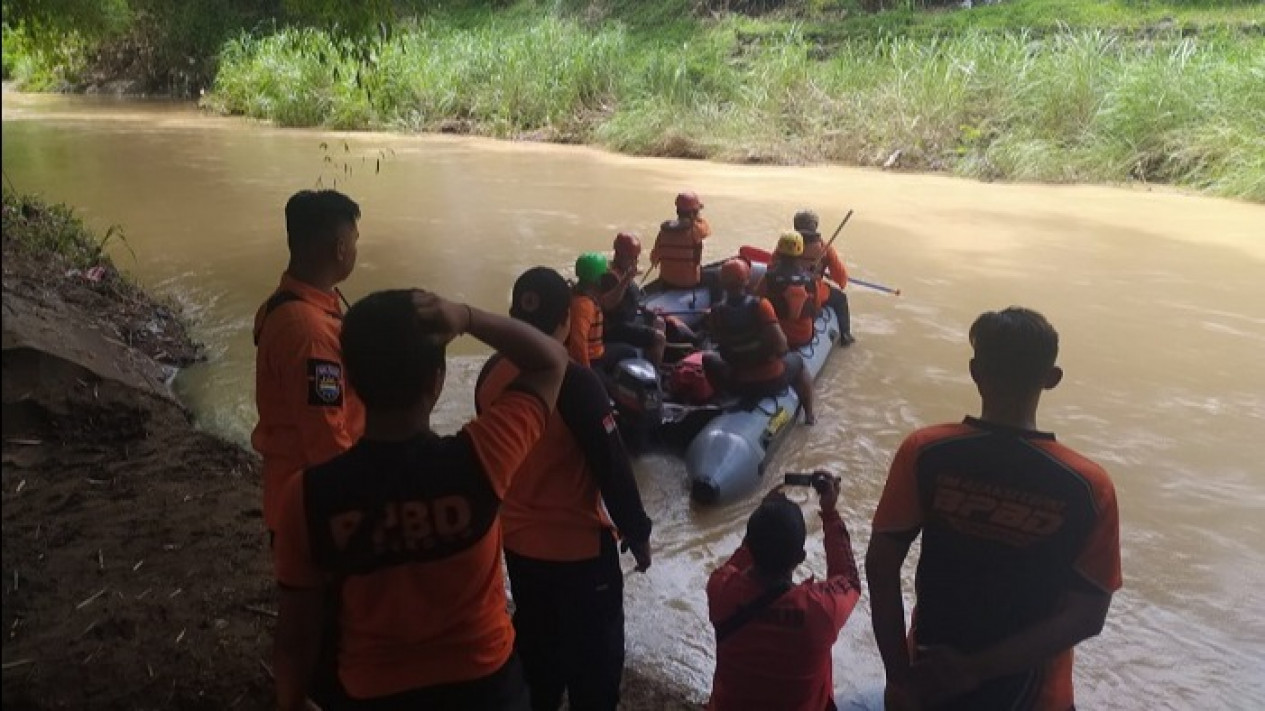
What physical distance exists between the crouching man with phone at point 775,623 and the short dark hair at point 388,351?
1007 mm

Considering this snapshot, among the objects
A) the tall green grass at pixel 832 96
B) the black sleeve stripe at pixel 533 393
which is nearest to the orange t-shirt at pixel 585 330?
the black sleeve stripe at pixel 533 393

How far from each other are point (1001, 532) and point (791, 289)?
418 cm

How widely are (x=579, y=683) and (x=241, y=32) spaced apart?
25.0 metres

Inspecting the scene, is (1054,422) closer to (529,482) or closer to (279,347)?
(529,482)

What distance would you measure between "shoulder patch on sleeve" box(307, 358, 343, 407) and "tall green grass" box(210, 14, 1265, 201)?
268 inches

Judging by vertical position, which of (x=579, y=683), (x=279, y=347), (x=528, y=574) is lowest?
(x=579, y=683)

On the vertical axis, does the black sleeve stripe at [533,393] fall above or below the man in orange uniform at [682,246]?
above

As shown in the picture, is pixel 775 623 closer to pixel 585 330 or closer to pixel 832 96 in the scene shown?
pixel 585 330

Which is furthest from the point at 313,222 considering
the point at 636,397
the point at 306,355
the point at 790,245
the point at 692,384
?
the point at 790,245

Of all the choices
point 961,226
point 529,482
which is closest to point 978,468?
point 529,482

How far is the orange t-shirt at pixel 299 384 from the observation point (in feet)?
7.18

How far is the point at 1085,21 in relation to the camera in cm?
1886

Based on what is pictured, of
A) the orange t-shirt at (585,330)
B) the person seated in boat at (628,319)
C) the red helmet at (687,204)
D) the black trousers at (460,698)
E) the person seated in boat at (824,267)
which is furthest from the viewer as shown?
the red helmet at (687,204)

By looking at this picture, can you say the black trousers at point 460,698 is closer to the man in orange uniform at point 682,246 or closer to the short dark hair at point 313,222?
the short dark hair at point 313,222
